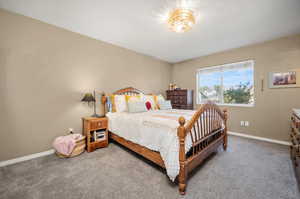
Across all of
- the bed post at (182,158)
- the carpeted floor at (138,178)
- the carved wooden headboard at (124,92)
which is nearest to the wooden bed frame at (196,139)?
the bed post at (182,158)

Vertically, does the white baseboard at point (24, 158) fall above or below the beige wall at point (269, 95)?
below

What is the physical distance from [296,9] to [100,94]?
402cm

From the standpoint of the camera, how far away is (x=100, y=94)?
3012 mm

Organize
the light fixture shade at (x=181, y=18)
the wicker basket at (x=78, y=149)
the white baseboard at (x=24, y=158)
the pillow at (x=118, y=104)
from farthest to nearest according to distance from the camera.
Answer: the pillow at (x=118, y=104), the wicker basket at (x=78, y=149), the white baseboard at (x=24, y=158), the light fixture shade at (x=181, y=18)

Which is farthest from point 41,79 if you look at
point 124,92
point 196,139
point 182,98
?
point 182,98

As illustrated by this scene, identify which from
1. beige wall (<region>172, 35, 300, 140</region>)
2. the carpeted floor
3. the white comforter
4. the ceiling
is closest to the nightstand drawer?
the white comforter

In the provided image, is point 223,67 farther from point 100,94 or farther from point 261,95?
point 100,94

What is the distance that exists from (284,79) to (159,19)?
126 inches

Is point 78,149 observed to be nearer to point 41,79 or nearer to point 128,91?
point 41,79

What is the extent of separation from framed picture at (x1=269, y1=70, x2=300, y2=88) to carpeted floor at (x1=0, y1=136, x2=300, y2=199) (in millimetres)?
1579

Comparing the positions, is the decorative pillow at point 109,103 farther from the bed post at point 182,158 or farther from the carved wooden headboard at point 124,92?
the bed post at point 182,158

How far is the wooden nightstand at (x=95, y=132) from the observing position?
2371 millimetres

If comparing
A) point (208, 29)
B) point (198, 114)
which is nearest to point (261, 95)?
point (208, 29)

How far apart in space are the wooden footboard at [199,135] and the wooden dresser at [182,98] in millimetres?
1698
